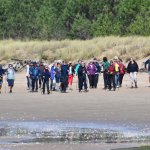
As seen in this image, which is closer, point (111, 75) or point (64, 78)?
point (64, 78)

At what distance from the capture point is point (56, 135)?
1766 centimetres

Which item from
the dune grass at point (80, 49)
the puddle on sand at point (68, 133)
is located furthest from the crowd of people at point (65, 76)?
the dune grass at point (80, 49)

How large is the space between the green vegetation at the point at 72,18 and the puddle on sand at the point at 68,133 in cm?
4286

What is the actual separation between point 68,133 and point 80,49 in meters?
40.5

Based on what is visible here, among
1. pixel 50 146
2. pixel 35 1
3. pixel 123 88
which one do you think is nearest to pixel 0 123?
pixel 50 146

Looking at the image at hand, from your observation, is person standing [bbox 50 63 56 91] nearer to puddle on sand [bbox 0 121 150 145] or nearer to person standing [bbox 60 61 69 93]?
person standing [bbox 60 61 69 93]

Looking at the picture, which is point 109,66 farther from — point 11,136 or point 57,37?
point 57,37

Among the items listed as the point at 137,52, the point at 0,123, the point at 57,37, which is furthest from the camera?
the point at 57,37

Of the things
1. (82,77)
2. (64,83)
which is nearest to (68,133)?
(64,83)

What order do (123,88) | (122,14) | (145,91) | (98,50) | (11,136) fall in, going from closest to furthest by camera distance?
(11,136), (145,91), (123,88), (98,50), (122,14)

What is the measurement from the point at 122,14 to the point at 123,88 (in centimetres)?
3055

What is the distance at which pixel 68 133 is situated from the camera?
18062 mm

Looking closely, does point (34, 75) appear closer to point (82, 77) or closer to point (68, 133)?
point (82, 77)

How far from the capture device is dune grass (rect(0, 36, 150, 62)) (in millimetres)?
54500
